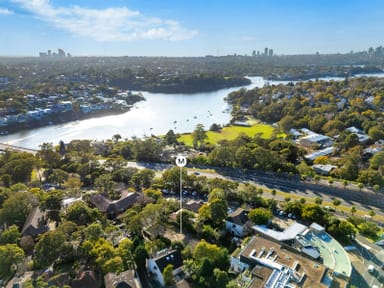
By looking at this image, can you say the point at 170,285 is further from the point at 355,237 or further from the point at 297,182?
the point at 297,182

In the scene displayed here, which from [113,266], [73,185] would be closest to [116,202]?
[73,185]

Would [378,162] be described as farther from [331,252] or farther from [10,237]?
[10,237]

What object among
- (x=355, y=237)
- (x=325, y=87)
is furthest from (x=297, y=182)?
(x=325, y=87)

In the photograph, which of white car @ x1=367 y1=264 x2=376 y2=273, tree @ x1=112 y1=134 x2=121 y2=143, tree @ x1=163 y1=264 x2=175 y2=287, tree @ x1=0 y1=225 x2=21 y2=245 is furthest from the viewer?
tree @ x1=112 y1=134 x2=121 y2=143

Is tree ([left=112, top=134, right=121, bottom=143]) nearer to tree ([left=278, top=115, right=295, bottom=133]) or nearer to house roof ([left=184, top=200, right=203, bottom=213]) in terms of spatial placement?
house roof ([left=184, top=200, right=203, bottom=213])

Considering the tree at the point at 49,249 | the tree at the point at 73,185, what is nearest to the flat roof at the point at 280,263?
the tree at the point at 49,249

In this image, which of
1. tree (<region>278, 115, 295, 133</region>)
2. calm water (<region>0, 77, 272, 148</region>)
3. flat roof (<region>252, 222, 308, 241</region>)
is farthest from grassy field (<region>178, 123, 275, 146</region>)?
flat roof (<region>252, 222, 308, 241</region>)

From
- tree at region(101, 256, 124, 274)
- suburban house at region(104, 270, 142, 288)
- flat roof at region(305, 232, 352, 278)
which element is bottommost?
flat roof at region(305, 232, 352, 278)
